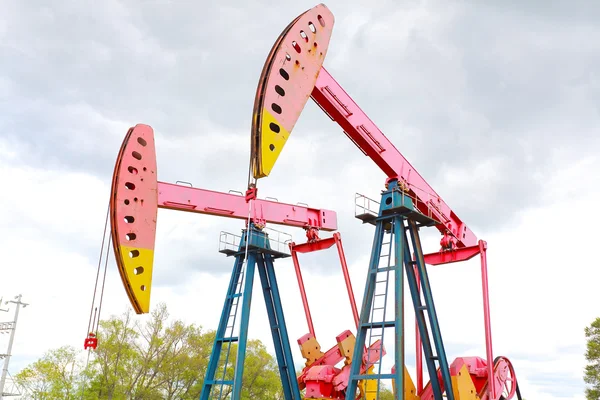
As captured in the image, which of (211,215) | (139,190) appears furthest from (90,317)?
(211,215)

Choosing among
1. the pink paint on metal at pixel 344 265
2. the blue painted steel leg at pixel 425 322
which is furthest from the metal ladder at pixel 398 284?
the pink paint on metal at pixel 344 265

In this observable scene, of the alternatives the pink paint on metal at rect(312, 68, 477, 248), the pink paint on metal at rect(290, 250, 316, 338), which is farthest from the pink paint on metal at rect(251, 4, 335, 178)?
the pink paint on metal at rect(290, 250, 316, 338)

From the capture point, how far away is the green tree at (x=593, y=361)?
2366 cm

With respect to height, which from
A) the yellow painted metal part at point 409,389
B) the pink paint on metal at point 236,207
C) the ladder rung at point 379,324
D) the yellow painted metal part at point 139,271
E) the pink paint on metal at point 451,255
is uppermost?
the pink paint on metal at point 236,207

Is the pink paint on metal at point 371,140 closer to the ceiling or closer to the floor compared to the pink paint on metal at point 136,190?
closer to the ceiling

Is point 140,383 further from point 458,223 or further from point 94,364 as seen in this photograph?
point 458,223

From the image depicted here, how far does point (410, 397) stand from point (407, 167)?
466 cm

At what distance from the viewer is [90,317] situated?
31.6 feet

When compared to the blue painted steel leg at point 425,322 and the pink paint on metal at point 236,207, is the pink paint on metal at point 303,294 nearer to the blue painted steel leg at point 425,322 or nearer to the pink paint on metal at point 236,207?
the pink paint on metal at point 236,207

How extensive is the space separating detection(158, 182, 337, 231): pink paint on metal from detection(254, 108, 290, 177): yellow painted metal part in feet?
14.8

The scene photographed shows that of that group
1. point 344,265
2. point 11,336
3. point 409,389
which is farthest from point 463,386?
point 11,336

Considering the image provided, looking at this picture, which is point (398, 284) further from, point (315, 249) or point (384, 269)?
point (315, 249)

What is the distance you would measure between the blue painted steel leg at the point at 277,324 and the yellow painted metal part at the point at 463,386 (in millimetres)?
4408

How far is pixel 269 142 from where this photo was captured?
8.59 m
